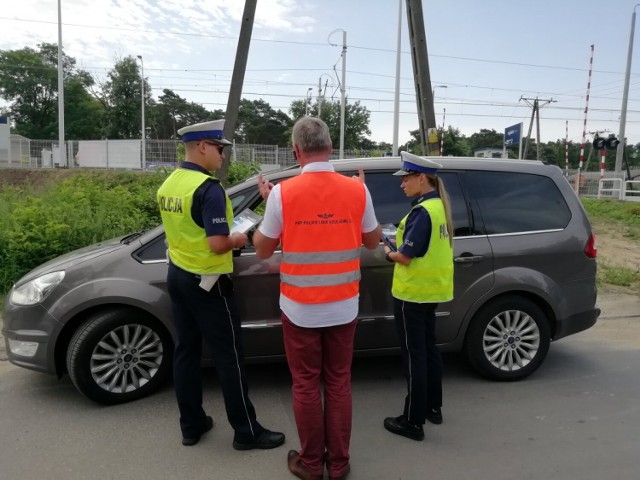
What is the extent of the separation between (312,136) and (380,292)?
165 cm

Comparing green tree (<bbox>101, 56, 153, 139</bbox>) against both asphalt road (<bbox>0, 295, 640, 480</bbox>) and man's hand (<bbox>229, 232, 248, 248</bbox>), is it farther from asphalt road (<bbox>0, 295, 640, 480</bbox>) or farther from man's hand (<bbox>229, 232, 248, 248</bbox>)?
man's hand (<bbox>229, 232, 248, 248</bbox>)

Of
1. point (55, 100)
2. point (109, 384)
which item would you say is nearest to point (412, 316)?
point (109, 384)

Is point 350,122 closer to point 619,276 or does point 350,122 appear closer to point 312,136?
point 619,276

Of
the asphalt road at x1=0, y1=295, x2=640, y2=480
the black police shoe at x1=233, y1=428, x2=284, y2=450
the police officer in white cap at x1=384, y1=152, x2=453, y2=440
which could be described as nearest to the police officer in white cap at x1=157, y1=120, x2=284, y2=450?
the black police shoe at x1=233, y1=428, x2=284, y2=450

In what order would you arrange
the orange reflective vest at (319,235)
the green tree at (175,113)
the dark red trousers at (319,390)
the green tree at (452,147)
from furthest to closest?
the green tree at (175,113), the green tree at (452,147), the dark red trousers at (319,390), the orange reflective vest at (319,235)

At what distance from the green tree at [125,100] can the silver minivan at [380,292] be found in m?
50.3

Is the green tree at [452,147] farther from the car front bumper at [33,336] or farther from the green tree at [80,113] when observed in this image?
the car front bumper at [33,336]

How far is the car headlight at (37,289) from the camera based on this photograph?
353 cm

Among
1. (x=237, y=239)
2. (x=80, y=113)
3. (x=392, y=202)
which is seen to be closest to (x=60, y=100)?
(x=392, y=202)

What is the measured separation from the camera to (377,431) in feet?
10.8

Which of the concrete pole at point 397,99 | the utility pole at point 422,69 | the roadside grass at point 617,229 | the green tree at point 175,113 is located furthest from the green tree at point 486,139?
the utility pole at point 422,69

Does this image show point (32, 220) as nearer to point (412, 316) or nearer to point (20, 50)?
point (412, 316)

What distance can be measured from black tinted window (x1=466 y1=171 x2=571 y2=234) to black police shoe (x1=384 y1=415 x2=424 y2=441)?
1640 mm

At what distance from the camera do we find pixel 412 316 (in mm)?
3113
